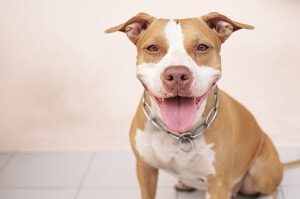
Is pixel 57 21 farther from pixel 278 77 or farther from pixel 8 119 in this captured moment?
pixel 278 77

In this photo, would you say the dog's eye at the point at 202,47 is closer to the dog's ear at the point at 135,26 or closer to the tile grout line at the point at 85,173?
the dog's ear at the point at 135,26

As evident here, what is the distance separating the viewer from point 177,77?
4.96ft

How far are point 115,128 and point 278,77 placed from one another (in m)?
0.96

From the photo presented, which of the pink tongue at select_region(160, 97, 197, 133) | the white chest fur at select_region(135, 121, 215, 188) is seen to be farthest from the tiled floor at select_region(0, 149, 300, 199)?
the pink tongue at select_region(160, 97, 197, 133)

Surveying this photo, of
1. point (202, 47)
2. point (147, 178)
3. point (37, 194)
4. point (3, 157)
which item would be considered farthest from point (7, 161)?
point (202, 47)

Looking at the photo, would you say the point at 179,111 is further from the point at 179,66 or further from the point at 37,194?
the point at 37,194

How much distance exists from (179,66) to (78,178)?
50.6 inches

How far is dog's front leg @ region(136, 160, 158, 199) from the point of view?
203cm

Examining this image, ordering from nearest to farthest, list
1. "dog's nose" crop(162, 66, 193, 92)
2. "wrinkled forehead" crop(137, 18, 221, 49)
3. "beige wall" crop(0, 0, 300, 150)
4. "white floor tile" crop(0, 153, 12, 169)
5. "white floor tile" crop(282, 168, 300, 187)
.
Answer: "dog's nose" crop(162, 66, 193, 92)
"wrinkled forehead" crop(137, 18, 221, 49)
"white floor tile" crop(282, 168, 300, 187)
"beige wall" crop(0, 0, 300, 150)
"white floor tile" crop(0, 153, 12, 169)

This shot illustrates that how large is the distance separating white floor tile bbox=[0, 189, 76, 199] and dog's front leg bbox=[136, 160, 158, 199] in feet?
1.75

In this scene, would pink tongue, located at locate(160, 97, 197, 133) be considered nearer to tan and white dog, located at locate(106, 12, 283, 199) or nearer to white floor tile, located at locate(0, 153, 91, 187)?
tan and white dog, located at locate(106, 12, 283, 199)

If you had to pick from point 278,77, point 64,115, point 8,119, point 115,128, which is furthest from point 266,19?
point 8,119

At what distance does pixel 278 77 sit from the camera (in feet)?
8.98

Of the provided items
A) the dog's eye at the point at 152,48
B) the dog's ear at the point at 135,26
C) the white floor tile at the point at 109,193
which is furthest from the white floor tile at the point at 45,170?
the dog's eye at the point at 152,48
